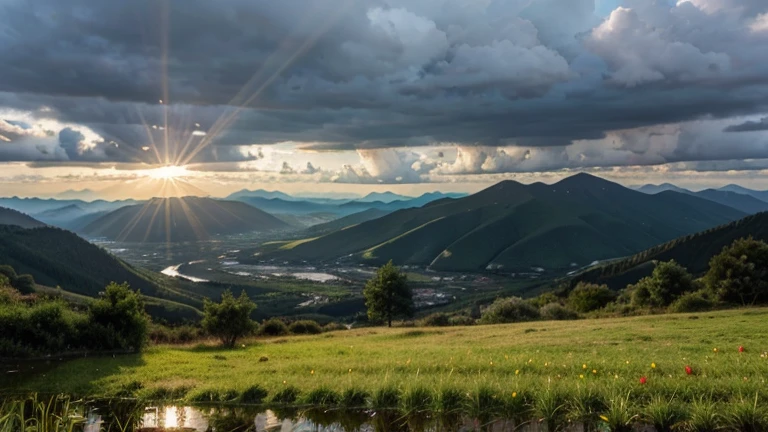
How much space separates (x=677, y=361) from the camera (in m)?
15.9

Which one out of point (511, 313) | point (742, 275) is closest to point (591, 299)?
point (511, 313)

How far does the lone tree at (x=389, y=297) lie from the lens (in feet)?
223

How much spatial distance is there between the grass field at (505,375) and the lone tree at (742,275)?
31.0 m

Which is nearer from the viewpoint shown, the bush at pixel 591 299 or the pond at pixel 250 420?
the pond at pixel 250 420

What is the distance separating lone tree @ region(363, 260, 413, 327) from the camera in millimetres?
68000

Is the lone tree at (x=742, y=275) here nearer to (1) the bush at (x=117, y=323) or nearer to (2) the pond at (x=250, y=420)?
(2) the pond at (x=250, y=420)

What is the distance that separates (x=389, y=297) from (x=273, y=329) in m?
21.1

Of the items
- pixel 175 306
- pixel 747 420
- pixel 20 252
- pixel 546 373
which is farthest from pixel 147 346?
pixel 20 252

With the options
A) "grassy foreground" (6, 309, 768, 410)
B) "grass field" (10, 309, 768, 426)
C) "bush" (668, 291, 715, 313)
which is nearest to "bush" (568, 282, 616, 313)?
"bush" (668, 291, 715, 313)

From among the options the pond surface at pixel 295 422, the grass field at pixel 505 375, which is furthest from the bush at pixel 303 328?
the pond surface at pixel 295 422

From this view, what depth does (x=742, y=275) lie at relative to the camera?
53.4 m

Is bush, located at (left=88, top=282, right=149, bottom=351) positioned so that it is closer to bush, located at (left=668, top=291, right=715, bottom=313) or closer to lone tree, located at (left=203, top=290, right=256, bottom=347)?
lone tree, located at (left=203, top=290, right=256, bottom=347)

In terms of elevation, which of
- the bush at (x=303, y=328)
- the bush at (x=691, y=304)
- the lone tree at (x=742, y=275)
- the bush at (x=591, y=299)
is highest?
the lone tree at (x=742, y=275)

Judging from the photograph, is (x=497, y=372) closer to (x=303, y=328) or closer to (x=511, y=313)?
(x=303, y=328)
